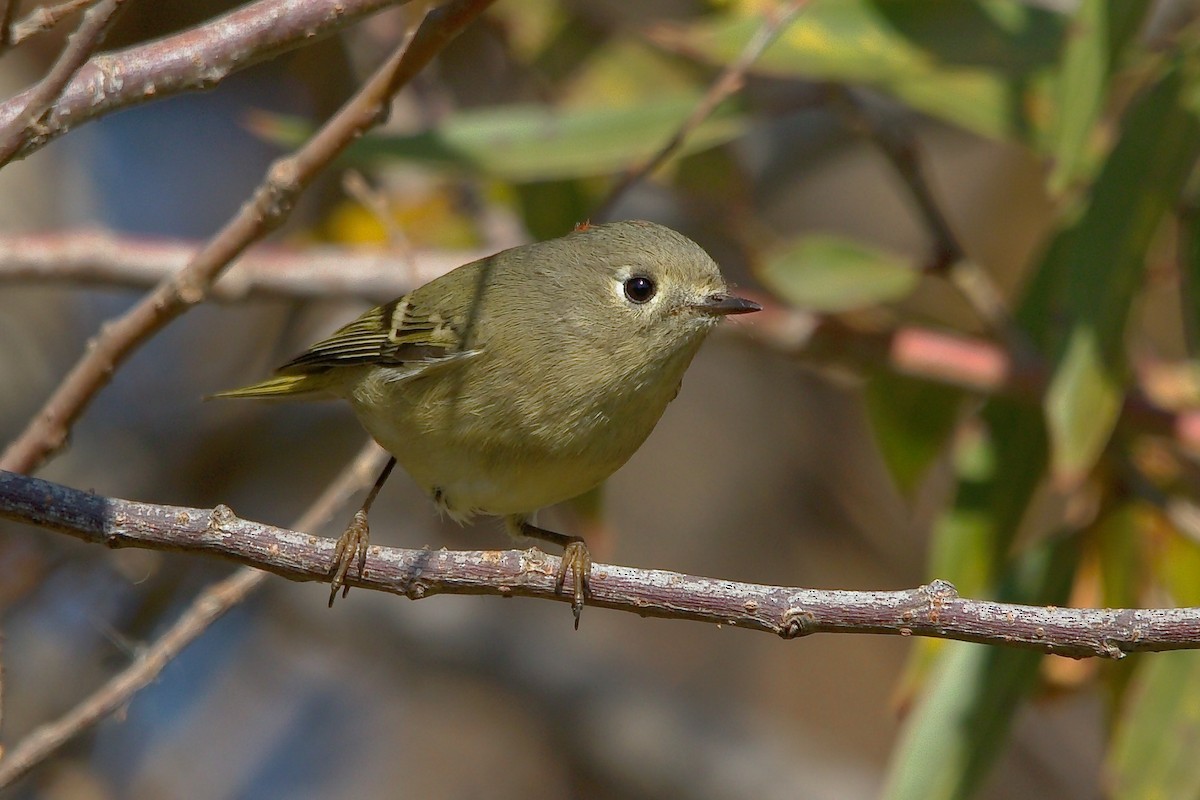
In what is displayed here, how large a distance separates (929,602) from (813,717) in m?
4.50

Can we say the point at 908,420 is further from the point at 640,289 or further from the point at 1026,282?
the point at 640,289

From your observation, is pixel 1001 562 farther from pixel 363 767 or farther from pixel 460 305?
pixel 363 767

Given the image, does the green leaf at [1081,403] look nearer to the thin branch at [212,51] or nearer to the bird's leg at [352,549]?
the bird's leg at [352,549]

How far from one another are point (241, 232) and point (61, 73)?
1.93ft

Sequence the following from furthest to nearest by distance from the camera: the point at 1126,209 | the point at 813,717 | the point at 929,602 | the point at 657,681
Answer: the point at 813,717 < the point at 657,681 < the point at 1126,209 < the point at 929,602

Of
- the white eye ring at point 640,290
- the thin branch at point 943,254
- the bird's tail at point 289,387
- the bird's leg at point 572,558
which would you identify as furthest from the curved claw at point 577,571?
the thin branch at point 943,254

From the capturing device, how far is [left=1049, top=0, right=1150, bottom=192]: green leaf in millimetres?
2514

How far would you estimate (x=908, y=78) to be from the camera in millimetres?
3092

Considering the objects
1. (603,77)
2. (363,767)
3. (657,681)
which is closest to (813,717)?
(657,681)

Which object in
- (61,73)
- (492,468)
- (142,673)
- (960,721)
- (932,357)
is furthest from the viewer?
(932,357)

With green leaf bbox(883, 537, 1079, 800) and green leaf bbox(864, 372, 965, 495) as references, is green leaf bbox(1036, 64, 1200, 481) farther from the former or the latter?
green leaf bbox(864, 372, 965, 495)

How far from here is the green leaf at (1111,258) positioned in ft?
8.10

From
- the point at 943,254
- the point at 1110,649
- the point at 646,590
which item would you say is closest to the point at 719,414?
the point at 943,254

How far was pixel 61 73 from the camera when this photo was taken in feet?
4.67
